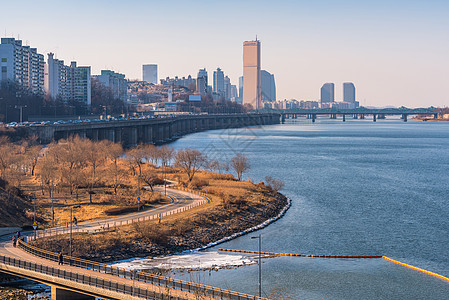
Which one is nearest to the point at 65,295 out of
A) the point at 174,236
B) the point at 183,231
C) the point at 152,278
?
the point at 152,278

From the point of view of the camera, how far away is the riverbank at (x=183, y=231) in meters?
49.8

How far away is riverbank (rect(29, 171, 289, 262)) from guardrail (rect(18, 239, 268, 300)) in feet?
14.9

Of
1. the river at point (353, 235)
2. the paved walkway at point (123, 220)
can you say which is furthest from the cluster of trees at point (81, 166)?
the river at point (353, 235)

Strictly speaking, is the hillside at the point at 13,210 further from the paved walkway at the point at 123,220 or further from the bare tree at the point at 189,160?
the bare tree at the point at 189,160

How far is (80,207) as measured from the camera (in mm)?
68562

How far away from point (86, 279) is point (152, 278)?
4327mm

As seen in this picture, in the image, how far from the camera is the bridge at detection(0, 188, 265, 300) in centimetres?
3425

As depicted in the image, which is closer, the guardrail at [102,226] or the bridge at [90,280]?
the bridge at [90,280]

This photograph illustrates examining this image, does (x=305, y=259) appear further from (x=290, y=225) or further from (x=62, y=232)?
(x=62, y=232)

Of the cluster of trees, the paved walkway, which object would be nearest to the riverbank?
the paved walkway

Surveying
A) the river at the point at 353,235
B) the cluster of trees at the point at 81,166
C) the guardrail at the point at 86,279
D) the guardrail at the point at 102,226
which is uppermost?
the cluster of trees at the point at 81,166

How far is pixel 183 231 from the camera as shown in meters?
56.9

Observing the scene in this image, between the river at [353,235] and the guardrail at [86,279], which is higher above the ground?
the guardrail at [86,279]

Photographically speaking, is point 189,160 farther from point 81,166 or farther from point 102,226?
point 102,226
